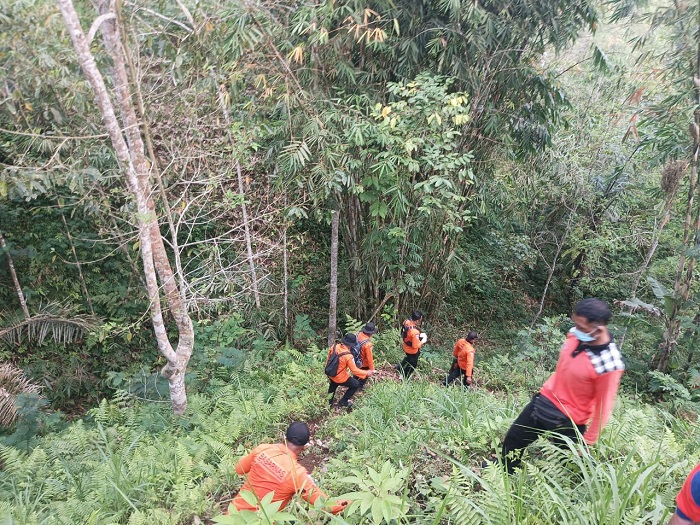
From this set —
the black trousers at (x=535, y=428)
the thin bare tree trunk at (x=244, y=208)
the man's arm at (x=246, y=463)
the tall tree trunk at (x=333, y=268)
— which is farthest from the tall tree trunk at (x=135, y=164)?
the black trousers at (x=535, y=428)

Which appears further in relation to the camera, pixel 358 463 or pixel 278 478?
pixel 358 463

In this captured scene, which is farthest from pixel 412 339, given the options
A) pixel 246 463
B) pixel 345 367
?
pixel 246 463

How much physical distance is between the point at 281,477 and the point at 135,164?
3028 millimetres

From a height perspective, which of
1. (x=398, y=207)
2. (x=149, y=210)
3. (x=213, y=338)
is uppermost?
(x=149, y=210)

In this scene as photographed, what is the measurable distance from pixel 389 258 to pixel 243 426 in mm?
3391

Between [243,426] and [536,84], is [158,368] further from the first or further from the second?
[536,84]

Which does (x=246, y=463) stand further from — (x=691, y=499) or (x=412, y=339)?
(x=412, y=339)

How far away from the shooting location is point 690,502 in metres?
1.68

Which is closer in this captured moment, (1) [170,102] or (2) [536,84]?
(1) [170,102]

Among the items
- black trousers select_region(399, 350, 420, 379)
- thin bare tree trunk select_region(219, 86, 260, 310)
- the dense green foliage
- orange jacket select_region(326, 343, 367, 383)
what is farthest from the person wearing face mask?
thin bare tree trunk select_region(219, 86, 260, 310)

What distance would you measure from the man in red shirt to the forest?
0.18 metres

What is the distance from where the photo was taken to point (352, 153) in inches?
216

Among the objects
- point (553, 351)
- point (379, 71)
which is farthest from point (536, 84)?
point (553, 351)

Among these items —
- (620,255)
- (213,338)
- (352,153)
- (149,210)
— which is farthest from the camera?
(620,255)
